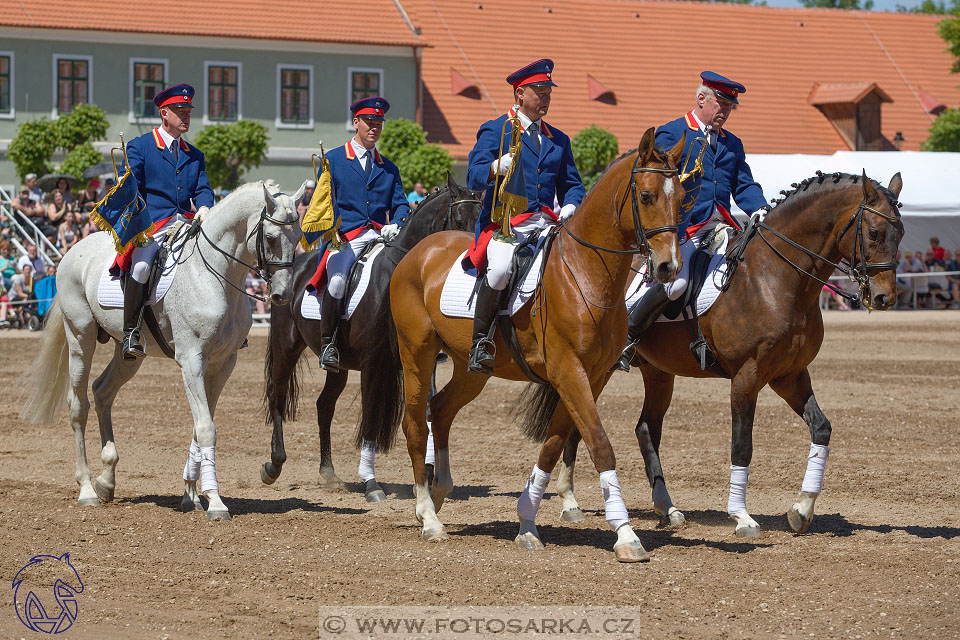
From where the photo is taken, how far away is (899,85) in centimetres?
→ 5256

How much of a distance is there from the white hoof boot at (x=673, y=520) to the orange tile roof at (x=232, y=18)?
35303 millimetres

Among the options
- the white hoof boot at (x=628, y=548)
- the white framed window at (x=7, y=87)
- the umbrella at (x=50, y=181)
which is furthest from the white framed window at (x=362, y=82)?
the white hoof boot at (x=628, y=548)

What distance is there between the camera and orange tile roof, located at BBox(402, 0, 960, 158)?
46.9m

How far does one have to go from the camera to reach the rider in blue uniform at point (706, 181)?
9.38 meters

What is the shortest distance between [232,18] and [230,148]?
292 inches

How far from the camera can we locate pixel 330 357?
10.9 m

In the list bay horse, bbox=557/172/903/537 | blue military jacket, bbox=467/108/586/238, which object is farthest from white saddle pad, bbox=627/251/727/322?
blue military jacket, bbox=467/108/586/238

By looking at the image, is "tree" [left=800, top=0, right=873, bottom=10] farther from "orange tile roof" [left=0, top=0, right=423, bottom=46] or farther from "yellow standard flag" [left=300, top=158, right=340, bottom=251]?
"yellow standard flag" [left=300, top=158, right=340, bottom=251]

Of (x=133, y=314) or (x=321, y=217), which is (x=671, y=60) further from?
(x=133, y=314)

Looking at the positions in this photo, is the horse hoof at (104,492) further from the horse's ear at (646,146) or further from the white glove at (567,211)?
the horse's ear at (646,146)

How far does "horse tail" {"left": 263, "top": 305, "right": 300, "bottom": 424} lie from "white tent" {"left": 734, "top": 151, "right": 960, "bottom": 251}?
69.7ft

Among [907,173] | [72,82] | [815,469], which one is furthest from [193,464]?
[72,82]

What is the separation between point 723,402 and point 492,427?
3490 millimetres

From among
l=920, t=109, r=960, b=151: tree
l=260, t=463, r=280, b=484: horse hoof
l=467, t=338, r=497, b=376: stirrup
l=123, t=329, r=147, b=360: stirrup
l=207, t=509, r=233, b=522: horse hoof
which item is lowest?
l=260, t=463, r=280, b=484: horse hoof
